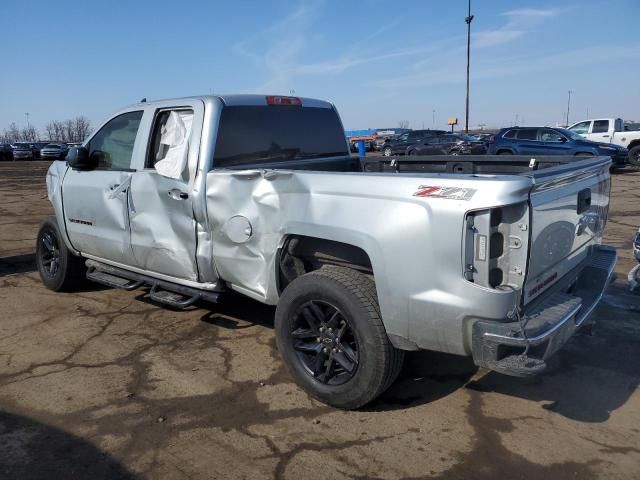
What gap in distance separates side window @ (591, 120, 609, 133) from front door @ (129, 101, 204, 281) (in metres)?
21.7

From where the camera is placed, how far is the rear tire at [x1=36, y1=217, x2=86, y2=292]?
569cm

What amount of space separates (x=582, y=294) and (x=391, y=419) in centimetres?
158

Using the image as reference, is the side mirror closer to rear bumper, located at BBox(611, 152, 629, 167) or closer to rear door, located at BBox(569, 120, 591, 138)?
rear bumper, located at BBox(611, 152, 629, 167)

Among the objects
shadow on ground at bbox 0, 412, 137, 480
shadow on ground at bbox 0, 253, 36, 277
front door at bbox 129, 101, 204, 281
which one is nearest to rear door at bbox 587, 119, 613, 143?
shadow on ground at bbox 0, 253, 36, 277

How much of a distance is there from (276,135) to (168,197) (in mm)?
1058

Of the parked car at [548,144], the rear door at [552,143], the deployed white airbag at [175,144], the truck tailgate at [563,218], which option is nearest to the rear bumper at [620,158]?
the parked car at [548,144]

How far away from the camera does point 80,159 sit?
4.98m

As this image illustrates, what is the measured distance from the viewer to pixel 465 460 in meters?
2.90

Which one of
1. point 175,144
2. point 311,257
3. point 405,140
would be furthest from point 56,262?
point 405,140

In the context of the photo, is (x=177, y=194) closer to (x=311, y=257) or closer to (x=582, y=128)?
(x=311, y=257)

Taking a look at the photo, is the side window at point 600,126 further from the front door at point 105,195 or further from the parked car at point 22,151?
the parked car at point 22,151

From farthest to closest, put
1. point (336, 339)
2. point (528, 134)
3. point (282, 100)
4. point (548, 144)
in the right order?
point (528, 134) → point (548, 144) → point (282, 100) → point (336, 339)

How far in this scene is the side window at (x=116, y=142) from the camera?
4719 mm

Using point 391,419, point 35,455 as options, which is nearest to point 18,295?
point 35,455
